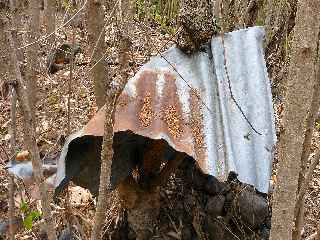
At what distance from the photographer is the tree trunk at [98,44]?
4.21 meters

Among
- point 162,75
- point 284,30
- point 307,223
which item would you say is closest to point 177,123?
point 162,75

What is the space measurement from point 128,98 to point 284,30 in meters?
2.70

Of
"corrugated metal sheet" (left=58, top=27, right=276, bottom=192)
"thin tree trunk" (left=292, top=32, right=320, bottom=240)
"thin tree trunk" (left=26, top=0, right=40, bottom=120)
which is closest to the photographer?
"thin tree trunk" (left=292, top=32, right=320, bottom=240)

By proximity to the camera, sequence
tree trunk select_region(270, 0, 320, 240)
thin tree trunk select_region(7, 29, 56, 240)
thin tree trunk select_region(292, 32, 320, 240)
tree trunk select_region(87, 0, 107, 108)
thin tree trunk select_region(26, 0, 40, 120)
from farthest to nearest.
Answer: thin tree trunk select_region(26, 0, 40, 120) → tree trunk select_region(87, 0, 107, 108) → thin tree trunk select_region(292, 32, 320, 240) → thin tree trunk select_region(7, 29, 56, 240) → tree trunk select_region(270, 0, 320, 240)

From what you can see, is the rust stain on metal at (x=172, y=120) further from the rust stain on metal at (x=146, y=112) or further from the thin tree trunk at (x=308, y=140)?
the thin tree trunk at (x=308, y=140)

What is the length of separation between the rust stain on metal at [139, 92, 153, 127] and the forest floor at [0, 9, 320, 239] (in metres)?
0.21

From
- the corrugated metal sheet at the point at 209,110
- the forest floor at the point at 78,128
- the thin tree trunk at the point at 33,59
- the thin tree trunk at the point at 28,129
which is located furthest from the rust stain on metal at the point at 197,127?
the thin tree trunk at the point at 33,59

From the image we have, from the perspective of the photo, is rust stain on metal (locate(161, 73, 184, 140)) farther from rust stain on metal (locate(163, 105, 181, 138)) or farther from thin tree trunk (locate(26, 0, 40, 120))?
thin tree trunk (locate(26, 0, 40, 120))

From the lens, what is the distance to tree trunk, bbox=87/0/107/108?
4207 millimetres

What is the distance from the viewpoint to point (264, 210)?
4133 millimetres

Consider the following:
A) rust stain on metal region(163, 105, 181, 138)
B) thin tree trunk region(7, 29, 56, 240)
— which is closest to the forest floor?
rust stain on metal region(163, 105, 181, 138)

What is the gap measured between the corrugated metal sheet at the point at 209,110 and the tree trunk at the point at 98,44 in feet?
3.29

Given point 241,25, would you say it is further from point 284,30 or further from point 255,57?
point 255,57

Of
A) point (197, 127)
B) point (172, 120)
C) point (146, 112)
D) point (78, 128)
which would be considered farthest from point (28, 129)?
point (78, 128)
